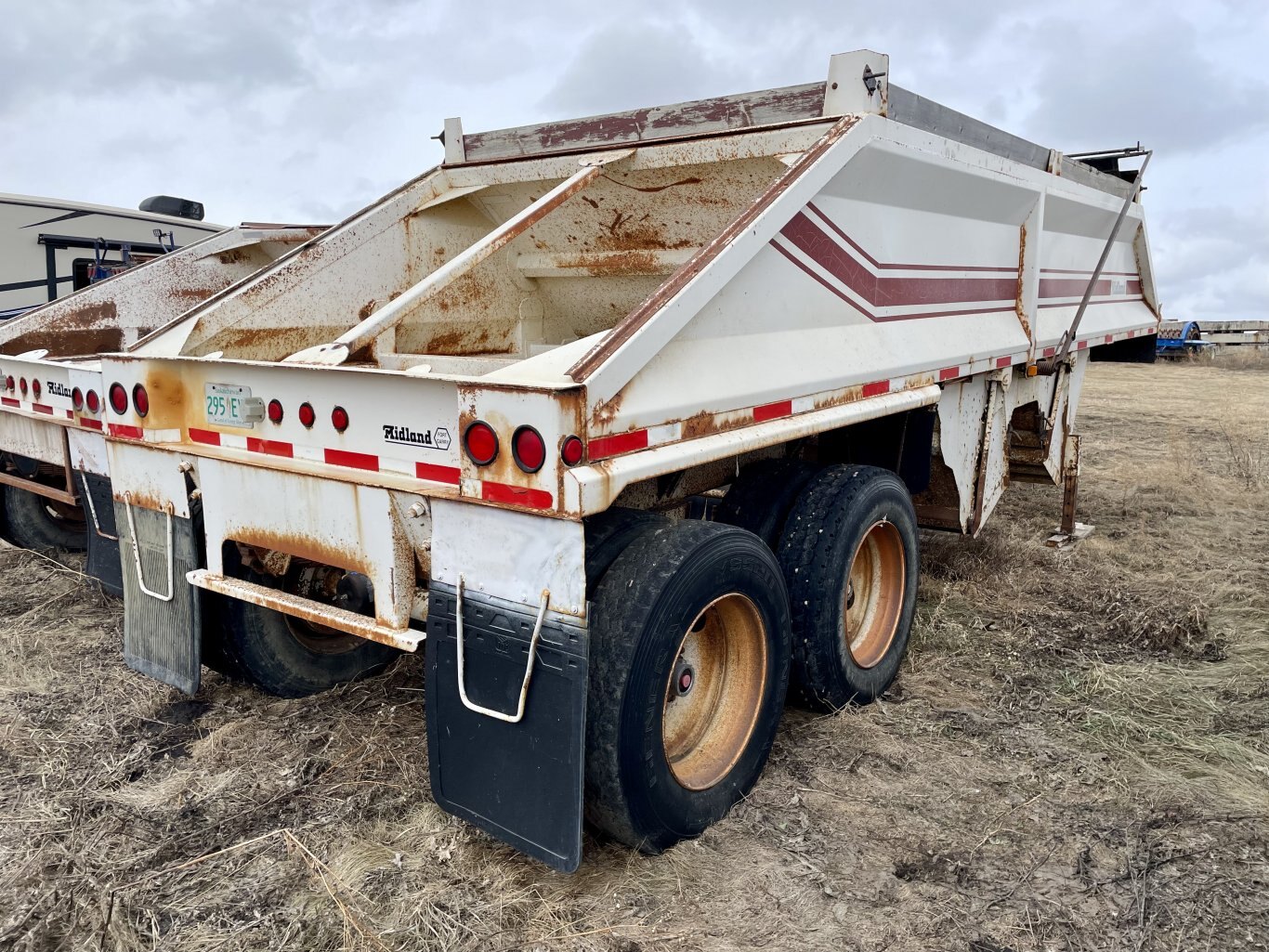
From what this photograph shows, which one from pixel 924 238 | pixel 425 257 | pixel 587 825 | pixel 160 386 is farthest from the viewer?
pixel 425 257

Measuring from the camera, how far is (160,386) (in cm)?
327

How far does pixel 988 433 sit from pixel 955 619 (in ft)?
3.11

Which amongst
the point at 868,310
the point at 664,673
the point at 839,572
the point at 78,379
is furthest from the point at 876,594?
the point at 78,379

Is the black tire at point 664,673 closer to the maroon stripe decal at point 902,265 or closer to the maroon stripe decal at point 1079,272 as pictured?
the maroon stripe decal at point 902,265

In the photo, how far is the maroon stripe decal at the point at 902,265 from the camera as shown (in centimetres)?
322

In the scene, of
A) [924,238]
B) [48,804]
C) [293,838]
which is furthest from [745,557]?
[48,804]

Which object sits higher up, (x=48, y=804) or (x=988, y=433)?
(x=988, y=433)

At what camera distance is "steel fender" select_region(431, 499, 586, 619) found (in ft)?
7.47

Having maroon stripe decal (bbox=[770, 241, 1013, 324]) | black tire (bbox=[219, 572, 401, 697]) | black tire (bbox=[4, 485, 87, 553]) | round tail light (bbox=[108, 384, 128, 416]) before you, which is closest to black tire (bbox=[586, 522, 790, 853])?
maroon stripe decal (bbox=[770, 241, 1013, 324])

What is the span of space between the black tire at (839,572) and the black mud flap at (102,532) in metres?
2.77

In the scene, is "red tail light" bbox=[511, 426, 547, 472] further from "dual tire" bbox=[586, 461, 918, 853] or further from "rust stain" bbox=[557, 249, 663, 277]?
"rust stain" bbox=[557, 249, 663, 277]

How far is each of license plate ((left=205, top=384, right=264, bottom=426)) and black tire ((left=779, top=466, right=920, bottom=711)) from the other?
1.79 m

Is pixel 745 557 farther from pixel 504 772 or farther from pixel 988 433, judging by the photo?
pixel 988 433

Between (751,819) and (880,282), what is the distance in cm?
196
